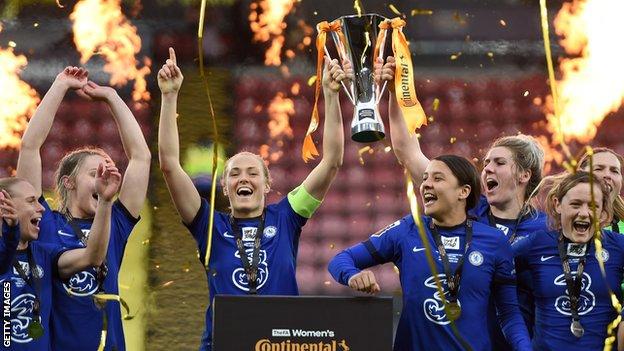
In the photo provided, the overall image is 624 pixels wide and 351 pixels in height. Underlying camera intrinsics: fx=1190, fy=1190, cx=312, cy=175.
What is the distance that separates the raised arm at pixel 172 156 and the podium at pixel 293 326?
0.74 m

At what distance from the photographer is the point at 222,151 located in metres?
6.84

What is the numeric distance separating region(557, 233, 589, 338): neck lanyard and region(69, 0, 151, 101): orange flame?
3.74m

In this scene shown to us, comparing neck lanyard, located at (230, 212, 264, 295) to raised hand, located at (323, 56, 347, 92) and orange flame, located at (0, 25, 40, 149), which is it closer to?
raised hand, located at (323, 56, 347, 92)

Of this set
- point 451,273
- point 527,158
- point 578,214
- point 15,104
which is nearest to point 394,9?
point 15,104

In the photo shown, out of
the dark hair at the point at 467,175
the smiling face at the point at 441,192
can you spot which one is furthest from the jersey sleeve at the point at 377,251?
the dark hair at the point at 467,175

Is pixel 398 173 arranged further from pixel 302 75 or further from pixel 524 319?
pixel 524 319

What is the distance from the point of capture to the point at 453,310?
11.3 feet

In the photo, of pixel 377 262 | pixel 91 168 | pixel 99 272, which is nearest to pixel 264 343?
pixel 377 262

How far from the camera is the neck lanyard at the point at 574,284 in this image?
353 centimetres

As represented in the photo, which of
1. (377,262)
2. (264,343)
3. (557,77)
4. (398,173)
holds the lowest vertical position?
(264,343)

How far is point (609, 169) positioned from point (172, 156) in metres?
1.51

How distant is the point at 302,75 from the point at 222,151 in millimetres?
685

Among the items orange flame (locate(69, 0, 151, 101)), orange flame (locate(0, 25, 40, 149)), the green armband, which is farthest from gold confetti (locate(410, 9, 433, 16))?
the green armband

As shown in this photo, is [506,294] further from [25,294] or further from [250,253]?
[25,294]
